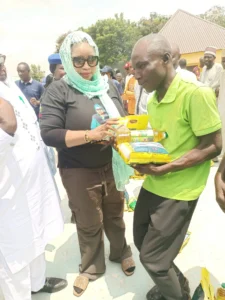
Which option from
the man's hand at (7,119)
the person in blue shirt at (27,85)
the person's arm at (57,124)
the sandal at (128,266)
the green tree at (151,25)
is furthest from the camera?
the green tree at (151,25)

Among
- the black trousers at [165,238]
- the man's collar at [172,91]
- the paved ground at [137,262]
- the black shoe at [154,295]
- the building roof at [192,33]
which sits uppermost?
the building roof at [192,33]

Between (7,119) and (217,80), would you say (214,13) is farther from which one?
(7,119)

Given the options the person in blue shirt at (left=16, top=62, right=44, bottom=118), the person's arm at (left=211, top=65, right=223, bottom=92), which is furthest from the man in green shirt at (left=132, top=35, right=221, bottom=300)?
the person in blue shirt at (left=16, top=62, right=44, bottom=118)

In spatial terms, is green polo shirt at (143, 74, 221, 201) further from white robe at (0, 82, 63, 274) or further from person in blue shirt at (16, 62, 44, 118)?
person in blue shirt at (16, 62, 44, 118)

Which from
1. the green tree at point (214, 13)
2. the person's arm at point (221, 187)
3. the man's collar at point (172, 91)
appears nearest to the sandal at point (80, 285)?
the person's arm at point (221, 187)

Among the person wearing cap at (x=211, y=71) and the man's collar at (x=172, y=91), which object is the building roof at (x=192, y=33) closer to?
the person wearing cap at (x=211, y=71)

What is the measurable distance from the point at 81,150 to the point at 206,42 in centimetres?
3107

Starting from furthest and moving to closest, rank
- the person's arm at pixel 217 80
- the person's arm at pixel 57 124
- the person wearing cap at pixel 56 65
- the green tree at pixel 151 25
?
1. the green tree at pixel 151 25
2. the person's arm at pixel 217 80
3. the person wearing cap at pixel 56 65
4. the person's arm at pixel 57 124

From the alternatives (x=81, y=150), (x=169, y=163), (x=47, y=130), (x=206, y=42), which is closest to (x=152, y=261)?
(x=169, y=163)

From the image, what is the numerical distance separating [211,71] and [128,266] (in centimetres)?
447

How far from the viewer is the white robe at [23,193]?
1.77 m

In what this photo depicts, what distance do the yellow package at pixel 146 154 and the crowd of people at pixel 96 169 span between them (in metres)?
0.06

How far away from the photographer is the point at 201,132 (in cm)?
145

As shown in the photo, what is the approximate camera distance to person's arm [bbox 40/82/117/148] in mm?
1892
